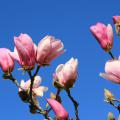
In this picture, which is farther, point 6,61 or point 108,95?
point 108,95

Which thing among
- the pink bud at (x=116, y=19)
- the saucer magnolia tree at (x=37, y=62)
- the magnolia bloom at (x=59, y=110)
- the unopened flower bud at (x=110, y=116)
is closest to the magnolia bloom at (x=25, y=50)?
the saucer magnolia tree at (x=37, y=62)

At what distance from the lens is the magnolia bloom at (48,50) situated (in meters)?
2.54

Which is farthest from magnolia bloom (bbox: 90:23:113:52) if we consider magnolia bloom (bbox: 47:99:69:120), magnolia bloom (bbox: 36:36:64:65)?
magnolia bloom (bbox: 47:99:69:120)

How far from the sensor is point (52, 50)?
2.62 m

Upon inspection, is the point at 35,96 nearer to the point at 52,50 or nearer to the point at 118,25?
the point at 52,50

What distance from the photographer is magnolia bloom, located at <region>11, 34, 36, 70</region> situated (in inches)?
99.4

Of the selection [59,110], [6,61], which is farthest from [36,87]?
[59,110]

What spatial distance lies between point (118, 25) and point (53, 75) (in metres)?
1.06

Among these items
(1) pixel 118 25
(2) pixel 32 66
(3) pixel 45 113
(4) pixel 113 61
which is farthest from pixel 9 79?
(1) pixel 118 25

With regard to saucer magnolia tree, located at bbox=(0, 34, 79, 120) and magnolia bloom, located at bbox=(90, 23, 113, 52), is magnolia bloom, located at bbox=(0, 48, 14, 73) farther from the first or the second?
magnolia bloom, located at bbox=(90, 23, 113, 52)

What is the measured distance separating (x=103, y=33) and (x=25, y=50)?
0.78 meters

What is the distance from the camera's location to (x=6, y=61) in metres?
2.65

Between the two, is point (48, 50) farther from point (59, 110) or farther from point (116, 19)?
point (116, 19)

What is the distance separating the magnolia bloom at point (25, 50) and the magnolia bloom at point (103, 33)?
2.15 feet
